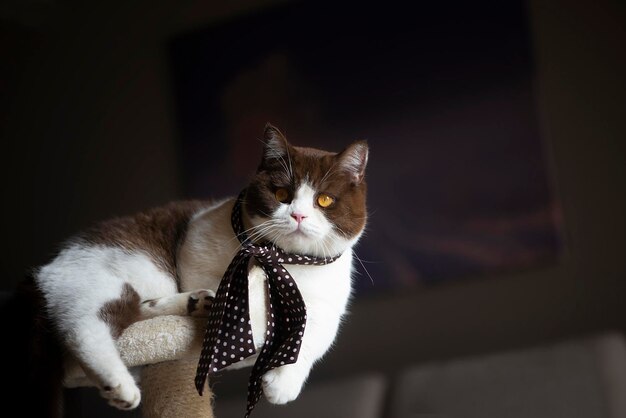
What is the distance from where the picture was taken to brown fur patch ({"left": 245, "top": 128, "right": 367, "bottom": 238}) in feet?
3.81

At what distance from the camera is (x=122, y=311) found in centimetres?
111

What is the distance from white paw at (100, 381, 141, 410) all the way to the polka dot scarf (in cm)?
10

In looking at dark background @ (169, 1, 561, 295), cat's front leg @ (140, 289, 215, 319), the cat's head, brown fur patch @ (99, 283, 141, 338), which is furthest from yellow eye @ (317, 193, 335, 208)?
dark background @ (169, 1, 561, 295)

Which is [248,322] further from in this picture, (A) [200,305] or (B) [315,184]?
(B) [315,184]

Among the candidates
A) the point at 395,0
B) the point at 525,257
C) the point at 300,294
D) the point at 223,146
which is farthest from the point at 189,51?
the point at 300,294

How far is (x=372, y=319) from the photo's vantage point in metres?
2.59

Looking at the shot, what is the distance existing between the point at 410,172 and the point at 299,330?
5.18 feet

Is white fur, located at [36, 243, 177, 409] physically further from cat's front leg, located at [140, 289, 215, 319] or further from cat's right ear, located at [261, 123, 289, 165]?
cat's right ear, located at [261, 123, 289, 165]

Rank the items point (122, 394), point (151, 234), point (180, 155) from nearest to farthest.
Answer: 1. point (122, 394)
2. point (151, 234)
3. point (180, 155)

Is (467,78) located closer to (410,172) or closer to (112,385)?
(410,172)

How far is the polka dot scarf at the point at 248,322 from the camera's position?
3.35 ft

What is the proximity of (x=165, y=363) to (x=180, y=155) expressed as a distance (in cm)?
183

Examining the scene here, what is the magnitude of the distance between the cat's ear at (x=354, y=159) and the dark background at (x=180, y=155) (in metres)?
1.40

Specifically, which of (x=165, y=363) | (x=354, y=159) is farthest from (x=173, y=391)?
(x=354, y=159)
